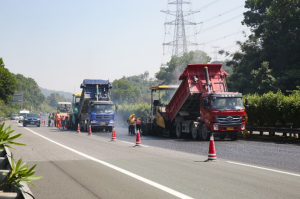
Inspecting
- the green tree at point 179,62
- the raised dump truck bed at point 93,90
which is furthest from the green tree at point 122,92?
the raised dump truck bed at point 93,90

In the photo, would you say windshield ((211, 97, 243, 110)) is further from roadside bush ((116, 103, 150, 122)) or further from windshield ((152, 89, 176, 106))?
roadside bush ((116, 103, 150, 122))

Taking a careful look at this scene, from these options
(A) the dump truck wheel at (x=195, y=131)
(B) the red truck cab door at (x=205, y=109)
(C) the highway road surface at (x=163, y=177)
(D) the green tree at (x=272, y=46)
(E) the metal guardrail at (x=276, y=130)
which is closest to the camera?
(C) the highway road surface at (x=163, y=177)

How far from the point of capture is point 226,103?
25.2 metres

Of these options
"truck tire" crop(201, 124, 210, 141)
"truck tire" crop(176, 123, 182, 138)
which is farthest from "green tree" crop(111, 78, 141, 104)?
"truck tire" crop(201, 124, 210, 141)

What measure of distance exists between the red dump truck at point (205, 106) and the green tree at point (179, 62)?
54.3 meters

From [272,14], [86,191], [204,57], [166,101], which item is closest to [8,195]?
[86,191]

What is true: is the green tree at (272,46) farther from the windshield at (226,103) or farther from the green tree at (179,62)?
the green tree at (179,62)

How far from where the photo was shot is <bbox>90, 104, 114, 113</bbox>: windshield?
39500 millimetres

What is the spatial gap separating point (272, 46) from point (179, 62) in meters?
36.2

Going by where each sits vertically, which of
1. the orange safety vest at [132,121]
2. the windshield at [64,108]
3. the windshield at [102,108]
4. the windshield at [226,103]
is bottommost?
the orange safety vest at [132,121]

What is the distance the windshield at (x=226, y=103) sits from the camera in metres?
25.0

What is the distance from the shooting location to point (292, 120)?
88.2ft

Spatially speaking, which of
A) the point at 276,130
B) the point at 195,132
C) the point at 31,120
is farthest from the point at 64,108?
the point at 276,130

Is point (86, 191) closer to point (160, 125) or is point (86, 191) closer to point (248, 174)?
point (248, 174)
